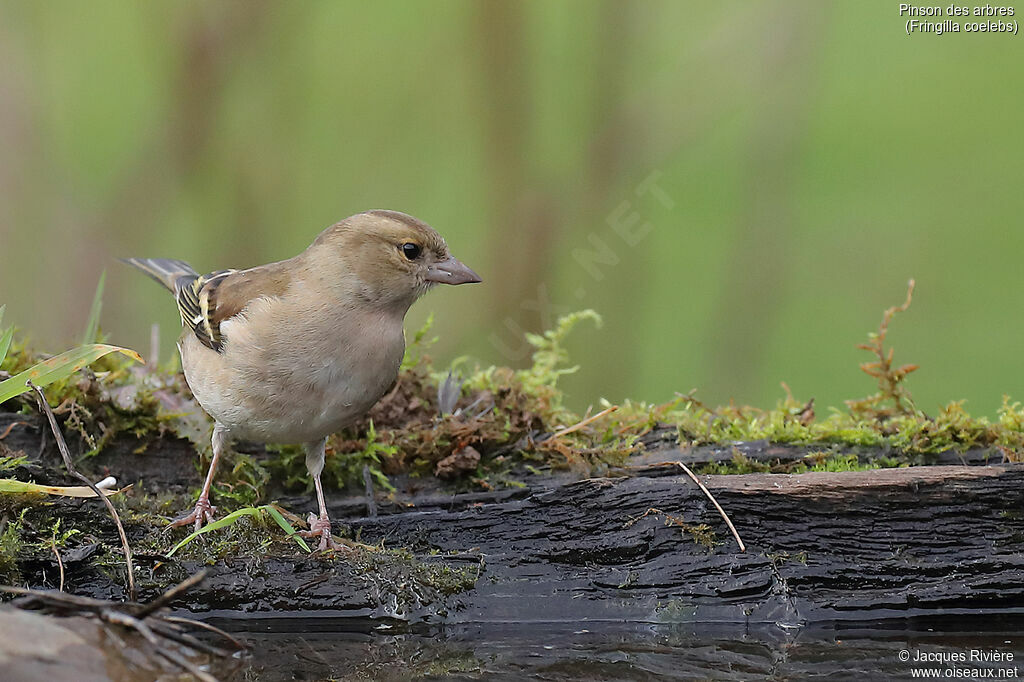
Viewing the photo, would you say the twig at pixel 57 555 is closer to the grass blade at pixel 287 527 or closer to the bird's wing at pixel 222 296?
the grass blade at pixel 287 527

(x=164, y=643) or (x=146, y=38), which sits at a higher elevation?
(x=146, y=38)

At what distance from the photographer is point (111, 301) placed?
317 inches

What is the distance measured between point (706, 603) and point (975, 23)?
8.57m

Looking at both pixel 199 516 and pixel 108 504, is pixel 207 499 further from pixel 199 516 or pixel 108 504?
pixel 108 504

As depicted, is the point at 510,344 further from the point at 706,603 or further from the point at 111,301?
the point at 706,603

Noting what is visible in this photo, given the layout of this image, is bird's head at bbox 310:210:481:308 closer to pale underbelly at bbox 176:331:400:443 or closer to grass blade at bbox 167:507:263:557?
pale underbelly at bbox 176:331:400:443

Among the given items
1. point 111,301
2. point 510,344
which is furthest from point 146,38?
point 510,344

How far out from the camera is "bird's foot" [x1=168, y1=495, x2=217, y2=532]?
4484mm

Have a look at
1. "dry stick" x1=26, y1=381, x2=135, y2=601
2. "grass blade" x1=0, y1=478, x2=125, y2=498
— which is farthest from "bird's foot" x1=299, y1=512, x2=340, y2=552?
"grass blade" x1=0, y1=478, x2=125, y2=498

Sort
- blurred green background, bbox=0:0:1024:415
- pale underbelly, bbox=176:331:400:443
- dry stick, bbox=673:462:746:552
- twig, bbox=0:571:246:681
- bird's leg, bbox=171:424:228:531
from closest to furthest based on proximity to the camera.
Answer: twig, bbox=0:571:246:681
dry stick, bbox=673:462:746:552
bird's leg, bbox=171:424:228:531
pale underbelly, bbox=176:331:400:443
blurred green background, bbox=0:0:1024:415

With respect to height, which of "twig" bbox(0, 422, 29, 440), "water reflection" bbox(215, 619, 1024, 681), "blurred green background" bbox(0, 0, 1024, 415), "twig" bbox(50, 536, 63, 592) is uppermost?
"blurred green background" bbox(0, 0, 1024, 415)

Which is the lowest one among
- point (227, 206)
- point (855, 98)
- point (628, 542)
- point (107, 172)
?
point (628, 542)

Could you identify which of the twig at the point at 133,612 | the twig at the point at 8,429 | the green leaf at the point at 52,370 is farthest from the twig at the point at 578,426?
the twig at the point at 8,429

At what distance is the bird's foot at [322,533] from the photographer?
14.5ft
